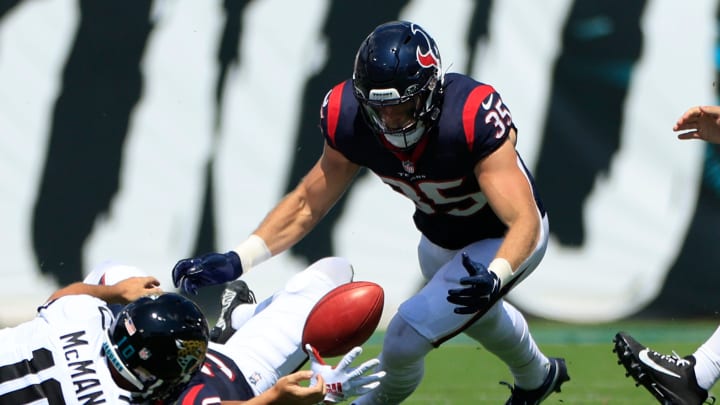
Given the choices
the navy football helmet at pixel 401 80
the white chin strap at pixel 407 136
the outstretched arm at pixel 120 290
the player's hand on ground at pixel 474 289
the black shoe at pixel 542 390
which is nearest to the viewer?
the player's hand on ground at pixel 474 289

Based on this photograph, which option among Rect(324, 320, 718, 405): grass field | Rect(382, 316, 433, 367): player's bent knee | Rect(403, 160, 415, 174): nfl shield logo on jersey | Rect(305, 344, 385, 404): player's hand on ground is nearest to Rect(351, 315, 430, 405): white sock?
Rect(382, 316, 433, 367): player's bent knee

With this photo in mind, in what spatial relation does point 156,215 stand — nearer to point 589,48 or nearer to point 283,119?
point 283,119

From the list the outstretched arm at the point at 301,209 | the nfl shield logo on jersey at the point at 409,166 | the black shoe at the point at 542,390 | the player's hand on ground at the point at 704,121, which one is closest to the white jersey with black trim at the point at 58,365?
the outstretched arm at the point at 301,209

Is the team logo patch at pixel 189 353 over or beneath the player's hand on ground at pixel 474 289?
over

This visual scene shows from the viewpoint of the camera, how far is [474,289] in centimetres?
370

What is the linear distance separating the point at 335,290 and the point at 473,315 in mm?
606

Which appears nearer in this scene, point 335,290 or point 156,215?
point 335,290

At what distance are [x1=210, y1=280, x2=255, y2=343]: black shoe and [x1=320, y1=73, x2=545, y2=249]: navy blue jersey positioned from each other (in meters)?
0.75

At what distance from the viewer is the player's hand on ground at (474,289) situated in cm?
368

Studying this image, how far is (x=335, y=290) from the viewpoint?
380 cm

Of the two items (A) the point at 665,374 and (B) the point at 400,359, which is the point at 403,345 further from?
(A) the point at 665,374

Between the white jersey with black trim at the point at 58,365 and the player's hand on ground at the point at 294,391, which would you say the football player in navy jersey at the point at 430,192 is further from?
the white jersey with black trim at the point at 58,365

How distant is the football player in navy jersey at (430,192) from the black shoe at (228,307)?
1.01 ft

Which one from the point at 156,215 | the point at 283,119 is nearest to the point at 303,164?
the point at 283,119
